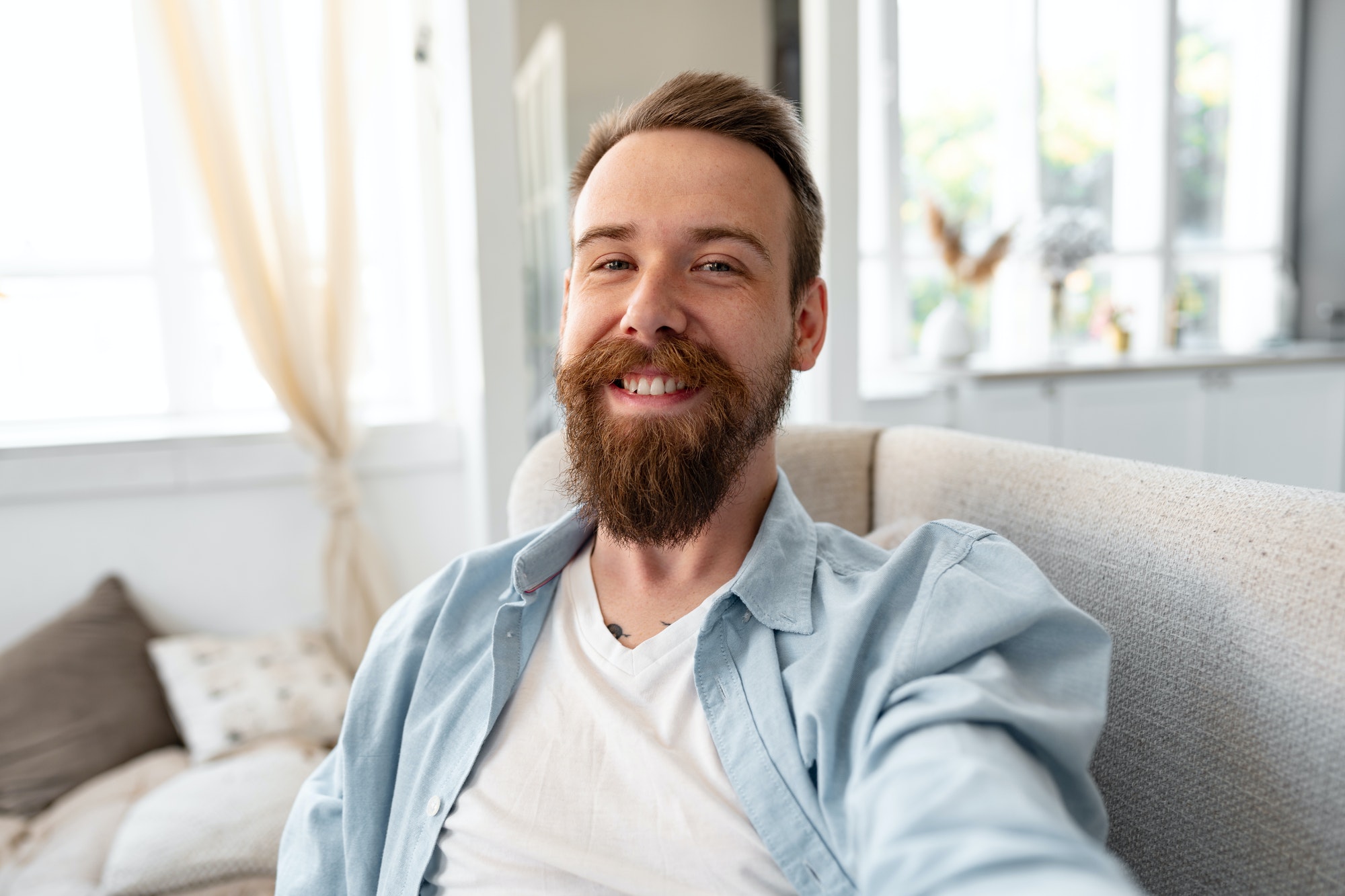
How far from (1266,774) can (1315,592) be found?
16 cm

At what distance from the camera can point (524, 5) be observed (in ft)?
12.1

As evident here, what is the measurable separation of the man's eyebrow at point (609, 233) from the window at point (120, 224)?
5.63ft

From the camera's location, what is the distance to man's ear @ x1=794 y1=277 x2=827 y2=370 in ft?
3.88

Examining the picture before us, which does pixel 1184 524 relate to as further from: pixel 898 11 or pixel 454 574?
pixel 898 11

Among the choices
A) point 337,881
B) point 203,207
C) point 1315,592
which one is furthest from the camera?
point 203,207

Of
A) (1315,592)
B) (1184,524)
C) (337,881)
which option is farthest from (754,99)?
(337,881)

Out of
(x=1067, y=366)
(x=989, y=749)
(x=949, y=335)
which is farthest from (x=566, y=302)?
(x=1067, y=366)

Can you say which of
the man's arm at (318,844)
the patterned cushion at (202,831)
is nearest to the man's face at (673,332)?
the man's arm at (318,844)

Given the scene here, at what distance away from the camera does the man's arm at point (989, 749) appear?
59cm

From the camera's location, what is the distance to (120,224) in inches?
106

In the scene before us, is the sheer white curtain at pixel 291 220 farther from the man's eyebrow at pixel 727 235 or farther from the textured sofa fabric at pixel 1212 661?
the textured sofa fabric at pixel 1212 661

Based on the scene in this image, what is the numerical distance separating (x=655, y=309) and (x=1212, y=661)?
64cm

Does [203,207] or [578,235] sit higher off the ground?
[203,207]

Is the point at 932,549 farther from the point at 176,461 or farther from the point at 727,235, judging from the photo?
the point at 176,461
